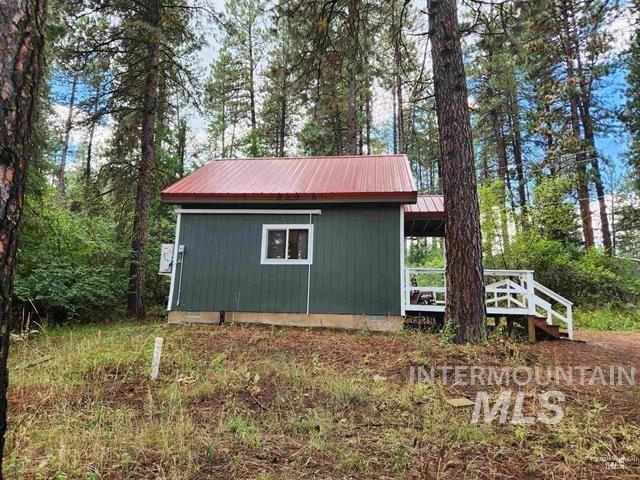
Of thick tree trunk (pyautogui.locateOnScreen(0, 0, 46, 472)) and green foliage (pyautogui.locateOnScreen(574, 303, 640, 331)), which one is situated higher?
thick tree trunk (pyautogui.locateOnScreen(0, 0, 46, 472))

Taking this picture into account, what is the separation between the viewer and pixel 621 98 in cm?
1247

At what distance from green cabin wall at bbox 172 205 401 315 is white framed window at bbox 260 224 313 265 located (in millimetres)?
120

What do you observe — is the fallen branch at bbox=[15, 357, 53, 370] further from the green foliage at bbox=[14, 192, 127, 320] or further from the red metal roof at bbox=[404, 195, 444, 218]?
the red metal roof at bbox=[404, 195, 444, 218]

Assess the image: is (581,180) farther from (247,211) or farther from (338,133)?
(247,211)

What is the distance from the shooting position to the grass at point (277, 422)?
2201 mm

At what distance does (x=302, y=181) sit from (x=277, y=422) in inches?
257

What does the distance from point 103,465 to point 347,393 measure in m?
2.02

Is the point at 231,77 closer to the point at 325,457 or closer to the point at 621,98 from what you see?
the point at 621,98

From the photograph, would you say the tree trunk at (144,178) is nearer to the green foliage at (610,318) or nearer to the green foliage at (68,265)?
the green foliage at (68,265)

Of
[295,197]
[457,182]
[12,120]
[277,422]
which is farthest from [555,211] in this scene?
[12,120]

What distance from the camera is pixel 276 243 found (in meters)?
8.29

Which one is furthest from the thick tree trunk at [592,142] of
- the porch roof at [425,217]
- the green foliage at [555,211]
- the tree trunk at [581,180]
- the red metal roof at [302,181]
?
the red metal roof at [302,181]

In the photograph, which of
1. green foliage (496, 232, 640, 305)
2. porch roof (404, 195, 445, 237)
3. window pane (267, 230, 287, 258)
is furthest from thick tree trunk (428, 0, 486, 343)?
green foliage (496, 232, 640, 305)

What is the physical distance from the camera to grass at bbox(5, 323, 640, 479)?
7.22ft
